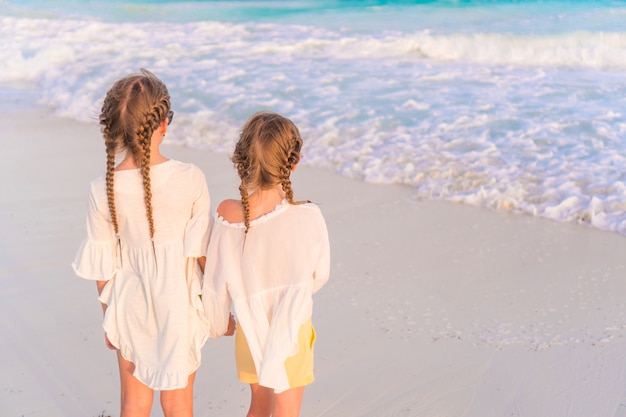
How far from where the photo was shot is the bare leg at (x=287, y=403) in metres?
2.37

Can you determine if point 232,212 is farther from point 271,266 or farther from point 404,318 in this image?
point 404,318

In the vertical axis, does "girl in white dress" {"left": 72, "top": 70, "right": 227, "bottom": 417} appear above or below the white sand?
above

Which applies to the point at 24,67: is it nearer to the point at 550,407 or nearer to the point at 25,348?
the point at 25,348

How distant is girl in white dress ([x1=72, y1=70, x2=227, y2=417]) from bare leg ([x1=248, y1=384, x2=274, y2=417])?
22 centimetres

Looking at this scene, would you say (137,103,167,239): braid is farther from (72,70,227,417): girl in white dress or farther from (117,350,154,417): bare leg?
(117,350,154,417): bare leg

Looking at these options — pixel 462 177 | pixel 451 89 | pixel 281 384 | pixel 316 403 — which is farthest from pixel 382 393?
pixel 451 89

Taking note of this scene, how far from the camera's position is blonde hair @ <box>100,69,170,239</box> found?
2.21m

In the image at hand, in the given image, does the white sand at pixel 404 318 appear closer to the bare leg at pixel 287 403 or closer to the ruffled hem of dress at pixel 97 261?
the bare leg at pixel 287 403

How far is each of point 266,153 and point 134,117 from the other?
402 mm

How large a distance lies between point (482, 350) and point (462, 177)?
2839 mm

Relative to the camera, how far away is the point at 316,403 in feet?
10.2

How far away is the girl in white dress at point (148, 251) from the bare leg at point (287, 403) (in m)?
0.30

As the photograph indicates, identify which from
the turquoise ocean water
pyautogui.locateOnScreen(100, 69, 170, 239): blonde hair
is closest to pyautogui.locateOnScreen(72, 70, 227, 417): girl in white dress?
pyautogui.locateOnScreen(100, 69, 170, 239): blonde hair

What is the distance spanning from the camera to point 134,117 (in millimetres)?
2213
